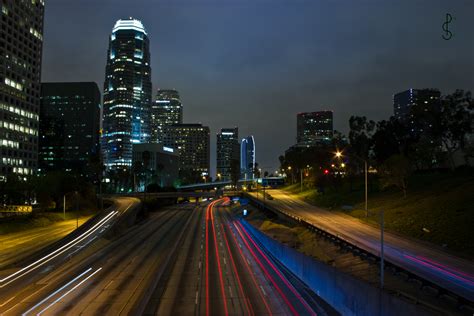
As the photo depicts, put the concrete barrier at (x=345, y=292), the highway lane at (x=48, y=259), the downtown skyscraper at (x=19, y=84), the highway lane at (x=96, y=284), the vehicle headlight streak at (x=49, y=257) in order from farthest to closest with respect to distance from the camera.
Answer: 1. the downtown skyscraper at (x=19, y=84)
2. the vehicle headlight streak at (x=49, y=257)
3. the highway lane at (x=48, y=259)
4. the highway lane at (x=96, y=284)
5. the concrete barrier at (x=345, y=292)

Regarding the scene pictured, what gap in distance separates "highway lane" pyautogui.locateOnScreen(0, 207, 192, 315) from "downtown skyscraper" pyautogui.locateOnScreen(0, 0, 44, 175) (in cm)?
10445

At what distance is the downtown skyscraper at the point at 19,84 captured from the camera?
461 ft

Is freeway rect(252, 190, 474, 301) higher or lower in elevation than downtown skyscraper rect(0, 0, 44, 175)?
lower

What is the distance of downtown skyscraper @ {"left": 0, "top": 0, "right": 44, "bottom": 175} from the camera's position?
14050cm

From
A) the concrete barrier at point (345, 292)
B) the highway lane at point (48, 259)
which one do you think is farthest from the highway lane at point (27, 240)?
the concrete barrier at point (345, 292)

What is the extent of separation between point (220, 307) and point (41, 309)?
11.6 metres

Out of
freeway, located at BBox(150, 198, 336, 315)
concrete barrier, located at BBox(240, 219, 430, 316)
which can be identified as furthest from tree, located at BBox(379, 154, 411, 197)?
concrete barrier, located at BBox(240, 219, 430, 316)

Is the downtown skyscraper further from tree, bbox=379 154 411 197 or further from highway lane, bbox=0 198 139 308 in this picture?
tree, bbox=379 154 411 197

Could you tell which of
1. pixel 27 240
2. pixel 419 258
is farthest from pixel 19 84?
pixel 419 258

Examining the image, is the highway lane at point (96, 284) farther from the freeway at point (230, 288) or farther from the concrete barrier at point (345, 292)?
the concrete barrier at point (345, 292)

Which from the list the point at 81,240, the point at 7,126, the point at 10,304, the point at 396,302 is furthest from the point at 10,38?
the point at 396,302

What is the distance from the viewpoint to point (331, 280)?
25.1m

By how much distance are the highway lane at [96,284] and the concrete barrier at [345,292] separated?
41.6ft

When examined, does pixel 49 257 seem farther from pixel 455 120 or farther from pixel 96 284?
pixel 455 120
